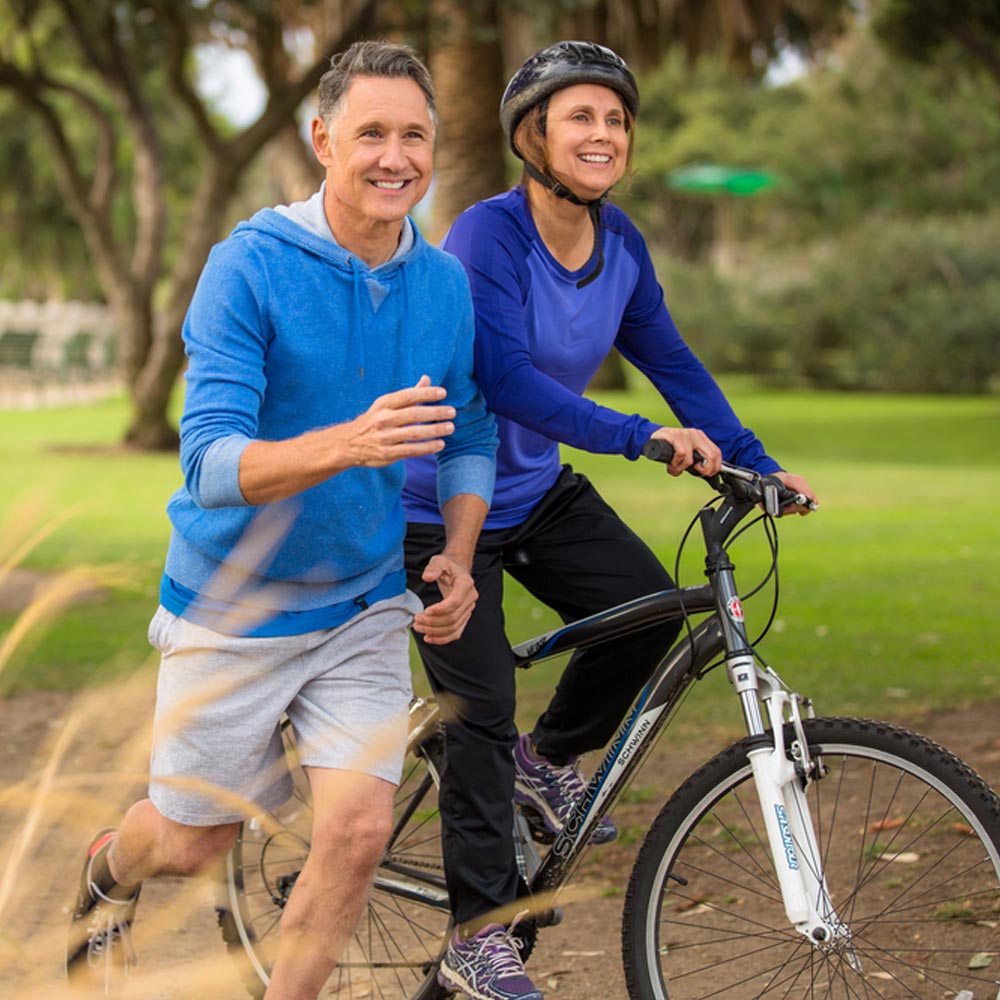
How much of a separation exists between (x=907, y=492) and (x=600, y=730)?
11.3 metres

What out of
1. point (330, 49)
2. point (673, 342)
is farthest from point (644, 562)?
point (330, 49)

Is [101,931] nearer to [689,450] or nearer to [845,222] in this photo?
[689,450]

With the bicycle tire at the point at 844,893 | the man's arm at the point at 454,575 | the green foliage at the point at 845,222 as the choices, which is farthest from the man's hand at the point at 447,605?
the green foliage at the point at 845,222

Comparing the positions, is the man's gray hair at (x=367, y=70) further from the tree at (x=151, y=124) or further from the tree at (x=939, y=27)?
the tree at (x=939, y=27)

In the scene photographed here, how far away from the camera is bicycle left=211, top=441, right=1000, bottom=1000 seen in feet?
9.66

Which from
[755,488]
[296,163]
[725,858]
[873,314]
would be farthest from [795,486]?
[873,314]

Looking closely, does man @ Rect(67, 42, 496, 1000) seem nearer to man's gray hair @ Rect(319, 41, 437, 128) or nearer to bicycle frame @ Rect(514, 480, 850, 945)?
man's gray hair @ Rect(319, 41, 437, 128)

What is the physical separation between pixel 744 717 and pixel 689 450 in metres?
0.50

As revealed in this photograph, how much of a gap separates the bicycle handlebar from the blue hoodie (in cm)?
51

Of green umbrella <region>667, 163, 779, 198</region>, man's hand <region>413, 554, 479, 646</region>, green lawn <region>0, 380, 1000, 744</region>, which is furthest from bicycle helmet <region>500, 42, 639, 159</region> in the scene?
green umbrella <region>667, 163, 779, 198</region>

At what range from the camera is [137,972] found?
12.5 feet

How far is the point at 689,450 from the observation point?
9.95ft

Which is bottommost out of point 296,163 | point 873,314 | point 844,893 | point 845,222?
point 873,314

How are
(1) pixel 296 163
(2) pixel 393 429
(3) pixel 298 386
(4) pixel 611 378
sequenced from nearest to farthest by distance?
(2) pixel 393 429
(3) pixel 298 386
(1) pixel 296 163
(4) pixel 611 378
